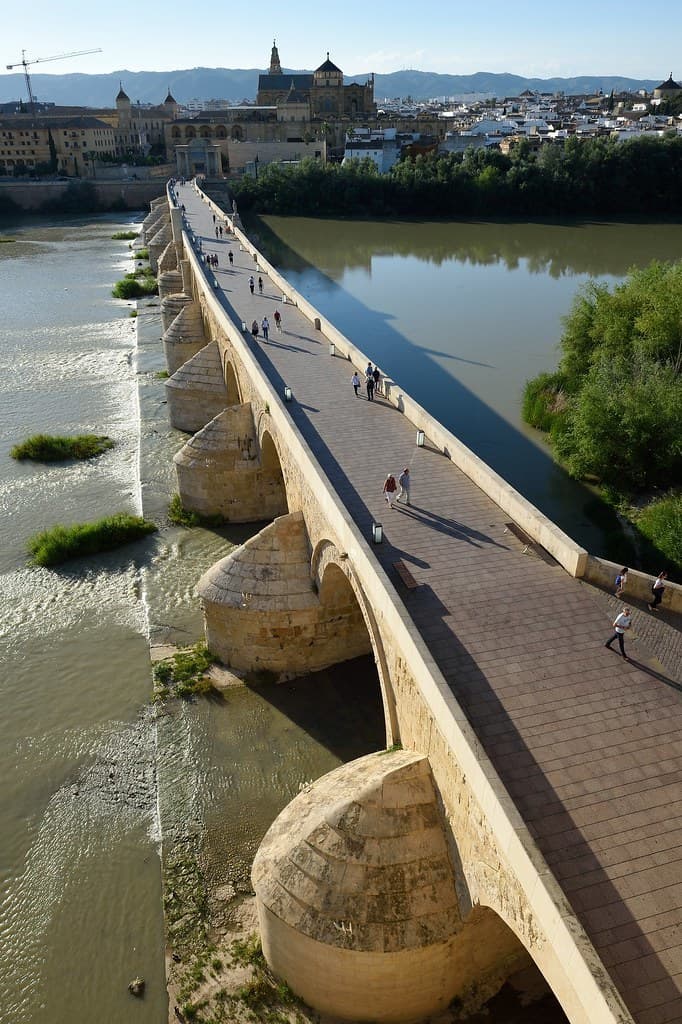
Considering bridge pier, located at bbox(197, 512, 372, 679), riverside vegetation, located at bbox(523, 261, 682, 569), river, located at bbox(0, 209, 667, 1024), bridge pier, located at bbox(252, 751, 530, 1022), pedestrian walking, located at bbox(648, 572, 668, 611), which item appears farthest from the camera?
riverside vegetation, located at bbox(523, 261, 682, 569)

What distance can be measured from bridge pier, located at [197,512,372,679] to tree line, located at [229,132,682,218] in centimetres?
4508

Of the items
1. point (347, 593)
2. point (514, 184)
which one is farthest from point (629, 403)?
point (514, 184)

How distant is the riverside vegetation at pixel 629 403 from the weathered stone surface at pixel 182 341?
10159 millimetres

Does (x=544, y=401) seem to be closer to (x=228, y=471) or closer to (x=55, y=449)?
(x=228, y=471)

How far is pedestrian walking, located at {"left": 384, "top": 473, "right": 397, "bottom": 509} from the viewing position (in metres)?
9.84

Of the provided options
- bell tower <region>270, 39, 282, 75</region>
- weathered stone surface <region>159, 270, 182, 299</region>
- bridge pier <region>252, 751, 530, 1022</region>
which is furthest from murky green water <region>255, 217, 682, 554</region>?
bell tower <region>270, 39, 282, 75</region>

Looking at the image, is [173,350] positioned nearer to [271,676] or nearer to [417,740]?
[271,676]

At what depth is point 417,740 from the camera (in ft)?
23.1

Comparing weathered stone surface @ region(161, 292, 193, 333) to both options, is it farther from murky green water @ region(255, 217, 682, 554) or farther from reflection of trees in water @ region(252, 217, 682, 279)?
reflection of trees in water @ region(252, 217, 682, 279)

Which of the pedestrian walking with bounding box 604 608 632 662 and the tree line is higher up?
the tree line

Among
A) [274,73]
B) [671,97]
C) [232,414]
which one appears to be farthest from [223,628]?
[671,97]

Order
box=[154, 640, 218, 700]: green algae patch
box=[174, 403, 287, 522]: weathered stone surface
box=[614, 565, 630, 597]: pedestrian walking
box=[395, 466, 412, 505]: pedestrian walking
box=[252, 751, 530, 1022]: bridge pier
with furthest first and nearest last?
box=[174, 403, 287, 522]: weathered stone surface < box=[154, 640, 218, 700]: green algae patch < box=[395, 466, 412, 505]: pedestrian walking < box=[614, 565, 630, 597]: pedestrian walking < box=[252, 751, 530, 1022]: bridge pier

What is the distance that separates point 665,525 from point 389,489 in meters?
5.83

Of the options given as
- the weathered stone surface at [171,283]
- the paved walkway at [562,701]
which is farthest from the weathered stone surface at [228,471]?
the weathered stone surface at [171,283]
